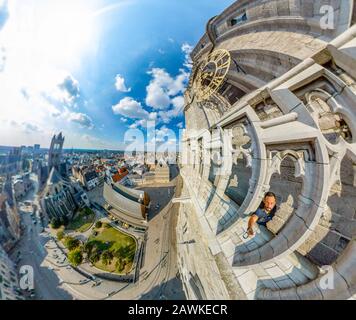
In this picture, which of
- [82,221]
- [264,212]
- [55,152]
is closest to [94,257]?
[82,221]

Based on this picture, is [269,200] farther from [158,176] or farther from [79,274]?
[158,176]

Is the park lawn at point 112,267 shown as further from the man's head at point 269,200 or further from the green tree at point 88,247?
the man's head at point 269,200

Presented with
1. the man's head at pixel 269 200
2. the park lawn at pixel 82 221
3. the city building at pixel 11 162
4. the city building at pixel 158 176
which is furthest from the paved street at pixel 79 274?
the city building at pixel 158 176

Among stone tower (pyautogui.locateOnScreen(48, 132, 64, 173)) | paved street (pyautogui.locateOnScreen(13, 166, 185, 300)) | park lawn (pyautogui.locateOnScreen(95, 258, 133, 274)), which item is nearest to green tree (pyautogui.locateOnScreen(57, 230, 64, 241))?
paved street (pyautogui.locateOnScreen(13, 166, 185, 300))

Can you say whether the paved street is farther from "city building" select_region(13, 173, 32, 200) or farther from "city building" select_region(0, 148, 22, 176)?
"city building" select_region(0, 148, 22, 176)

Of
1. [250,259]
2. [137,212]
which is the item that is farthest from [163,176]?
[250,259]
